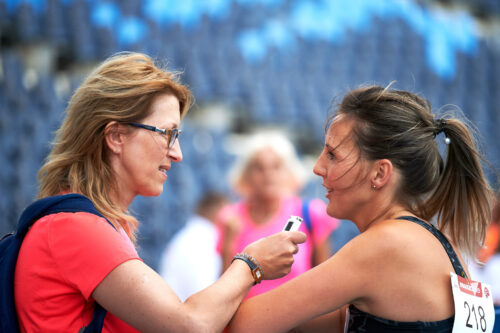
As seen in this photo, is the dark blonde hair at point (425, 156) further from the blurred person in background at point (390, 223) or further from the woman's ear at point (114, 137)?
the woman's ear at point (114, 137)

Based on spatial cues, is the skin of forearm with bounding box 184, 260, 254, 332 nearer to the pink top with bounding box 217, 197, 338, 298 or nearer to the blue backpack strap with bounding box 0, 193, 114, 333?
the blue backpack strap with bounding box 0, 193, 114, 333

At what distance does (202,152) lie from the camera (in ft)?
18.8

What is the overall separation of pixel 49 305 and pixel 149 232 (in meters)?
3.76

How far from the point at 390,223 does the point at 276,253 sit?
0.35 metres

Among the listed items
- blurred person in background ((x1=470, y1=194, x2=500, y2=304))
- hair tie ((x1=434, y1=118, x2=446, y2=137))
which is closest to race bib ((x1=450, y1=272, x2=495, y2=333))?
hair tie ((x1=434, y1=118, x2=446, y2=137))

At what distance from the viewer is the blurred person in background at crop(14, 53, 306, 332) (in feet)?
4.00

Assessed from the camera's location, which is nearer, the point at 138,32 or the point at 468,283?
the point at 468,283

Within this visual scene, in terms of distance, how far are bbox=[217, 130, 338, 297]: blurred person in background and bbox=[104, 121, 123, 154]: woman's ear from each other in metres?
1.49

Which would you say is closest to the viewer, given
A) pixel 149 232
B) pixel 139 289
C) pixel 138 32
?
pixel 139 289

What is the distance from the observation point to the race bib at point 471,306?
51.2 inches

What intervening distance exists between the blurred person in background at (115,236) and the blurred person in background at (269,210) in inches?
51.8

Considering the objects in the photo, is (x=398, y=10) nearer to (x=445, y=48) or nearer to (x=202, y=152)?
(x=445, y=48)

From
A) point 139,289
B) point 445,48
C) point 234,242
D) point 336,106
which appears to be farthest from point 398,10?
point 139,289

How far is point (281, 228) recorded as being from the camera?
3.04 metres
